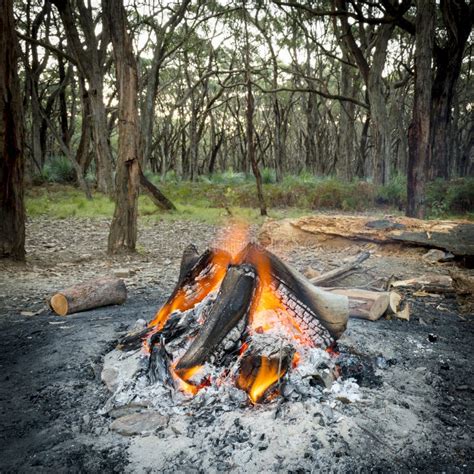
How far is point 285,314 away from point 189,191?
14.0 meters

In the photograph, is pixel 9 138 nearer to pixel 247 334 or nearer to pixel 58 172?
pixel 247 334

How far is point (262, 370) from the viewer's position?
2287mm

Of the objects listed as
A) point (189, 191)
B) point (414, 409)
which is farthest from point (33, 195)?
point (414, 409)

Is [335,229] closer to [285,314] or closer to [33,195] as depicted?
[285,314]

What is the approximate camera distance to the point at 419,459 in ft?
6.15

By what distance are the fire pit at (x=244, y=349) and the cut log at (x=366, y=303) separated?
871 mm

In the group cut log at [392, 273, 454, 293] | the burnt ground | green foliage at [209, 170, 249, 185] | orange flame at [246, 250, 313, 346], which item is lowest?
the burnt ground

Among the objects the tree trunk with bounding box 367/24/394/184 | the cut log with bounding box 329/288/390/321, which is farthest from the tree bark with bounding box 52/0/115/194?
the cut log with bounding box 329/288/390/321

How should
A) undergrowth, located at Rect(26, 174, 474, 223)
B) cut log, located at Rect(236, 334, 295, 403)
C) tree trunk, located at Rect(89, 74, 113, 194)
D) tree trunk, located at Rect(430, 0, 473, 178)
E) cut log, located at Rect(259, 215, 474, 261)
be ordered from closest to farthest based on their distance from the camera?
cut log, located at Rect(236, 334, 295, 403)
cut log, located at Rect(259, 215, 474, 261)
tree trunk, located at Rect(430, 0, 473, 178)
tree trunk, located at Rect(89, 74, 113, 194)
undergrowth, located at Rect(26, 174, 474, 223)

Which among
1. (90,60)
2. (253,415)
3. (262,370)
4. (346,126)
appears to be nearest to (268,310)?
(262,370)

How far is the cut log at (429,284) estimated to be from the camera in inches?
183

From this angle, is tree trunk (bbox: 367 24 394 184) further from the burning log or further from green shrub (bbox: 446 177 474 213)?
the burning log

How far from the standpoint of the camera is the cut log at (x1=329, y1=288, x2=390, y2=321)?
3.58m

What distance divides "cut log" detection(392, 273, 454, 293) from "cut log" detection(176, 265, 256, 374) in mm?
Result: 2958
